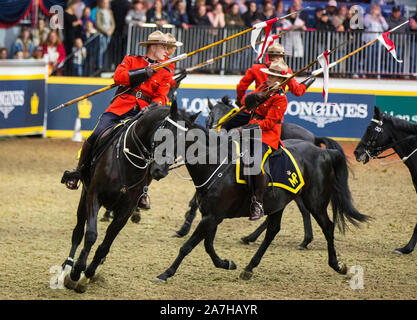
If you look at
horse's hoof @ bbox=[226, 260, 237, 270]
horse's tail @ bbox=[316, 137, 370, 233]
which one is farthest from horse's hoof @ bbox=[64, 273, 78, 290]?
horse's tail @ bbox=[316, 137, 370, 233]

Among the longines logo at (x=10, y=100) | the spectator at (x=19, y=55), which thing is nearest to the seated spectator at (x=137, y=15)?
the spectator at (x=19, y=55)

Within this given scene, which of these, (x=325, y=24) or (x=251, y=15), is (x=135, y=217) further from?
(x=325, y=24)

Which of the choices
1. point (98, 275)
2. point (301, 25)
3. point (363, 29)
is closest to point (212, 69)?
point (301, 25)

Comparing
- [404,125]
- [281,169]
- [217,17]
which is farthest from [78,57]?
[281,169]

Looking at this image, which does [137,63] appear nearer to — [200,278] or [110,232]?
[110,232]

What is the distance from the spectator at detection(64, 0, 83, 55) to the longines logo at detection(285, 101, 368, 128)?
20.2ft

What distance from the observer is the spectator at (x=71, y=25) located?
19547 millimetres

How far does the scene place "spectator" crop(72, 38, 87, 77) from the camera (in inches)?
769

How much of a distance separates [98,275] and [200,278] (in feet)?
3.69

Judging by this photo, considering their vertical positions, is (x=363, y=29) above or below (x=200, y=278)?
above

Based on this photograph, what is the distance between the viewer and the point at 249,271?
7926mm

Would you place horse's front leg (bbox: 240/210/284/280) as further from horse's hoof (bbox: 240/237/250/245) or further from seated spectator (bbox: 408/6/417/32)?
seated spectator (bbox: 408/6/417/32)

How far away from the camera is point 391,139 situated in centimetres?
1018

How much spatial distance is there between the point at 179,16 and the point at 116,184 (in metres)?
13.2
